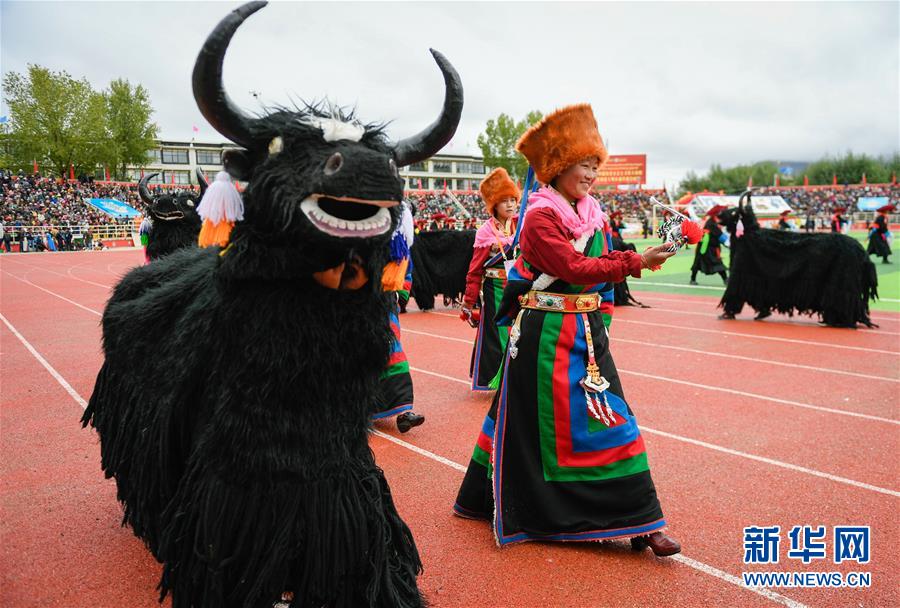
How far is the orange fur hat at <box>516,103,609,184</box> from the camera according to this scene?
328 centimetres

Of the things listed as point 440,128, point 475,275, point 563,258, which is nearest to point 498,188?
point 475,275

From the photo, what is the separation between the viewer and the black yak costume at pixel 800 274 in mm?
10312

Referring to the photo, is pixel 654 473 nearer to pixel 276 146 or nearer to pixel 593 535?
pixel 593 535

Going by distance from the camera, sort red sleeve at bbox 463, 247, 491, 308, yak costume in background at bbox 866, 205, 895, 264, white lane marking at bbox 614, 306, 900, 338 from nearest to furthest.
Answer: red sleeve at bbox 463, 247, 491, 308 < white lane marking at bbox 614, 306, 900, 338 < yak costume in background at bbox 866, 205, 895, 264

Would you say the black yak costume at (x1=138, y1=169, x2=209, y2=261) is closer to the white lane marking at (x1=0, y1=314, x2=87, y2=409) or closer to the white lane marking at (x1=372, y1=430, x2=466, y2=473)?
the white lane marking at (x1=372, y1=430, x2=466, y2=473)

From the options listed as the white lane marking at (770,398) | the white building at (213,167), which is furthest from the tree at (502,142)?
the white lane marking at (770,398)

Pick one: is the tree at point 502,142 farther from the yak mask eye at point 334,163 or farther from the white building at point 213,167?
the yak mask eye at point 334,163

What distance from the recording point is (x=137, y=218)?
43.2m

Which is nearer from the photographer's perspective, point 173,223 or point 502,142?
point 173,223

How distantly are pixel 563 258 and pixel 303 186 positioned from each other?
62.9 inches

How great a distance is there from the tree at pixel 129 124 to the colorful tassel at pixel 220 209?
6432 centimetres

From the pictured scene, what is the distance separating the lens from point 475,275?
238 inches

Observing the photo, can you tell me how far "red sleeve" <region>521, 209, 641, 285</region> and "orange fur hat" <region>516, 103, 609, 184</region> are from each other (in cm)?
28

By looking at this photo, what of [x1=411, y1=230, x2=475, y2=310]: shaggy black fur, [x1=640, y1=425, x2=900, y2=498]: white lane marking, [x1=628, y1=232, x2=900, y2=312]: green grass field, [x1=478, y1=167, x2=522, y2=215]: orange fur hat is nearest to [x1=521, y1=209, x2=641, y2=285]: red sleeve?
[x1=640, y1=425, x2=900, y2=498]: white lane marking
